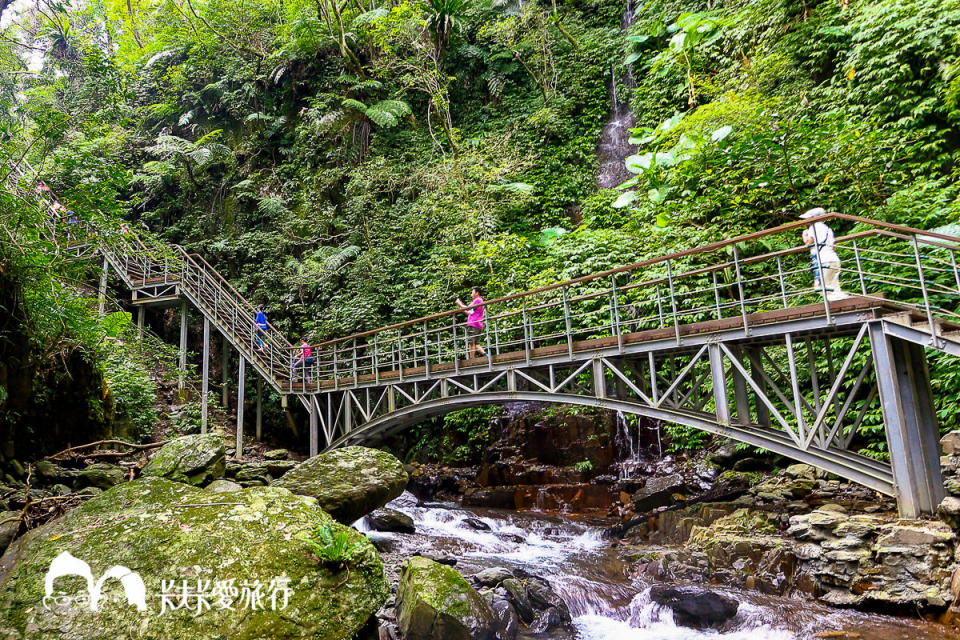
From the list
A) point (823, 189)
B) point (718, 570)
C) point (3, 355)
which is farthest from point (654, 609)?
point (823, 189)

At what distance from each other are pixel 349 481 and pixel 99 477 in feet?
10.3

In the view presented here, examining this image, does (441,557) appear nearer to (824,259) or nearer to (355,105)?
(824,259)

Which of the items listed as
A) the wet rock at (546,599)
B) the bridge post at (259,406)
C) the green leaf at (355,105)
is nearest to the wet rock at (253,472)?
the wet rock at (546,599)

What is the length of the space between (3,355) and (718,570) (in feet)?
30.7

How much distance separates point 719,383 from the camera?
740 centimetres

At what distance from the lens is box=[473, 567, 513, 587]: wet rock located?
6.80m

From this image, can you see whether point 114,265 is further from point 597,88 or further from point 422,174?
point 597,88

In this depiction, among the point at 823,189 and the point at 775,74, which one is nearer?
the point at 823,189

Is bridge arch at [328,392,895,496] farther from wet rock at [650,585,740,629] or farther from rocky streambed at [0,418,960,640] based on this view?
wet rock at [650,585,740,629]

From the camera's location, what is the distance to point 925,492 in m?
5.83

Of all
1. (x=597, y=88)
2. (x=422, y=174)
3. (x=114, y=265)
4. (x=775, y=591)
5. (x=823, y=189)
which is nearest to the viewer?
(x=775, y=591)

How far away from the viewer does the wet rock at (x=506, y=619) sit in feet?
18.5

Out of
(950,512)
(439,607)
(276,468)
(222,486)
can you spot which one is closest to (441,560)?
(439,607)

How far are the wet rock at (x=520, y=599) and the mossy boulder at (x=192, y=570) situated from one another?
229 centimetres
